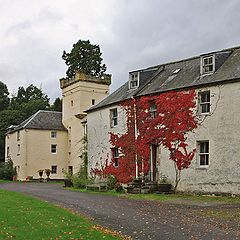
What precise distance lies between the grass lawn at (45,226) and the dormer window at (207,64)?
48.2ft

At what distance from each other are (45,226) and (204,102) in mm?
16097

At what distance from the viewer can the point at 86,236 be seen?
11156 millimetres

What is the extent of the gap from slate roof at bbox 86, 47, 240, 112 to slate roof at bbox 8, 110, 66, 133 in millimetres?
19875

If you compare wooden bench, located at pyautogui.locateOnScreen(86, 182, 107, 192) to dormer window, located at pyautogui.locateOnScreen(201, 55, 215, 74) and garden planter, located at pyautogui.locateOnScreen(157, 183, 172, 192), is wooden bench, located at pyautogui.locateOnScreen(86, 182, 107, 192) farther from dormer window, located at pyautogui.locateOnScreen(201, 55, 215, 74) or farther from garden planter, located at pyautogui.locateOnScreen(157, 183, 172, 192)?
dormer window, located at pyautogui.locateOnScreen(201, 55, 215, 74)

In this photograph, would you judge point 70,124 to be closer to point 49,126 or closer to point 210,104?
point 49,126

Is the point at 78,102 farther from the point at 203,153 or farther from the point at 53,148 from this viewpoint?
the point at 203,153

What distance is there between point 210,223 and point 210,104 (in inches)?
497

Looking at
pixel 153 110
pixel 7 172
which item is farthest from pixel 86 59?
pixel 153 110

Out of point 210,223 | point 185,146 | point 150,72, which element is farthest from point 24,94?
point 210,223

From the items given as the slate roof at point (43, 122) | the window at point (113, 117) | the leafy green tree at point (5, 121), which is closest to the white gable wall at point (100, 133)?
the window at point (113, 117)

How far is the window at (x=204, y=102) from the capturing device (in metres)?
26.0

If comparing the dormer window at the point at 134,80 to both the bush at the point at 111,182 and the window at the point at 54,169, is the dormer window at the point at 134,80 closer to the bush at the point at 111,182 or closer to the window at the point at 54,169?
the bush at the point at 111,182

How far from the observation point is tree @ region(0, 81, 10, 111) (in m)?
73.6

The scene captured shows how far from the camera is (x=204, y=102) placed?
86.1 feet
